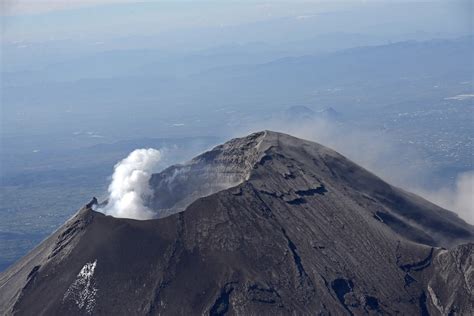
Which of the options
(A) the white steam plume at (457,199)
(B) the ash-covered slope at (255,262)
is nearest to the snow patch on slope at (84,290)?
(B) the ash-covered slope at (255,262)

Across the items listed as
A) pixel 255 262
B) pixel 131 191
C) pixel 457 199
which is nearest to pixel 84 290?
pixel 255 262

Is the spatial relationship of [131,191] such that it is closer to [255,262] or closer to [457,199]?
[255,262]

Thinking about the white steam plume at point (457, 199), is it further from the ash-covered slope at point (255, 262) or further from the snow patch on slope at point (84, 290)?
the snow patch on slope at point (84, 290)

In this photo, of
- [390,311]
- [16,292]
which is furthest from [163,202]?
[390,311]

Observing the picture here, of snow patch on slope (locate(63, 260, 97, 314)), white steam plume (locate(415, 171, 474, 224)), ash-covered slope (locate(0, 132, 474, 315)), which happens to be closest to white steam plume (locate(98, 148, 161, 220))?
ash-covered slope (locate(0, 132, 474, 315))

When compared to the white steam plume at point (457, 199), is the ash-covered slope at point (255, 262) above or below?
above

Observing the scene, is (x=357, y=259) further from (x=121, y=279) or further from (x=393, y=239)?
(x=121, y=279)
